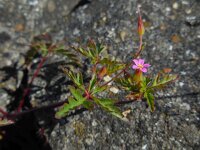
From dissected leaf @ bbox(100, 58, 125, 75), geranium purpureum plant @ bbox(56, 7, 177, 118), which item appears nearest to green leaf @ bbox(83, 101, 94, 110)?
geranium purpureum plant @ bbox(56, 7, 177, 118)

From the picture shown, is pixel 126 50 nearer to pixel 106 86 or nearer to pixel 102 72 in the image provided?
pixel 102 72

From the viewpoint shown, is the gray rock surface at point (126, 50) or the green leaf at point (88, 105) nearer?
the green leaf at point (88, 105)

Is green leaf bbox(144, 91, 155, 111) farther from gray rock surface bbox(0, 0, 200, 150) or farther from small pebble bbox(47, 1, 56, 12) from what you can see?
small pebble bbox(47, 1, 56, 12)

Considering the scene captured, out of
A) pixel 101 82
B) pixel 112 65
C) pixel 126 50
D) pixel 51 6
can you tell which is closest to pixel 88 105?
pixel 112 65

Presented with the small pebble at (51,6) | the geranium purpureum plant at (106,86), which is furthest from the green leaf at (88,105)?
the small pebble at (51,6)

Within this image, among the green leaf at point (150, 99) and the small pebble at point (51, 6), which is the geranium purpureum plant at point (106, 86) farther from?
the small pebble at point (51, 6)

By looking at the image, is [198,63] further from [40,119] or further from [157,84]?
[40,119]

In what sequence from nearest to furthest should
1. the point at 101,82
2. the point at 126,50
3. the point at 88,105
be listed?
the point at 88,105 → the point at 101,82 → the point at 126,50

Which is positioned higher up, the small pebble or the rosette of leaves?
the small pebble

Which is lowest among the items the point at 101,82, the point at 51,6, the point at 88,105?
the point at 101,82
